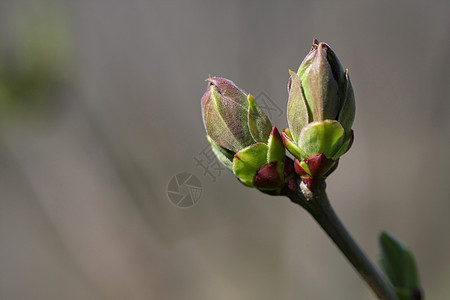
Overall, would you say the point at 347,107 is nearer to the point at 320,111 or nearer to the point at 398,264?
the point at 320,111

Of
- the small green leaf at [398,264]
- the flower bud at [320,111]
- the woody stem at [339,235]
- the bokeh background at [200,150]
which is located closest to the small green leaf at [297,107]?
the flower bud at [320,111]

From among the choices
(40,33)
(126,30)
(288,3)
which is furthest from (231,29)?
(40,33)

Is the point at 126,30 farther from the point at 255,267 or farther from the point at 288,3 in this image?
the point at 255,267

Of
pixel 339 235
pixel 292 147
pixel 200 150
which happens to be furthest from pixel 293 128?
pixel 200 150

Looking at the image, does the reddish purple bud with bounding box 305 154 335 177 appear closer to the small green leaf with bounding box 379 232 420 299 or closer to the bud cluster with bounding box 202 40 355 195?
the bud cluster with bounding box 202 40 355 195

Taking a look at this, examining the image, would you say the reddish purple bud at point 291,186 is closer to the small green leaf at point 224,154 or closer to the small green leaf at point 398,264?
the small green leaf at point 224,154
